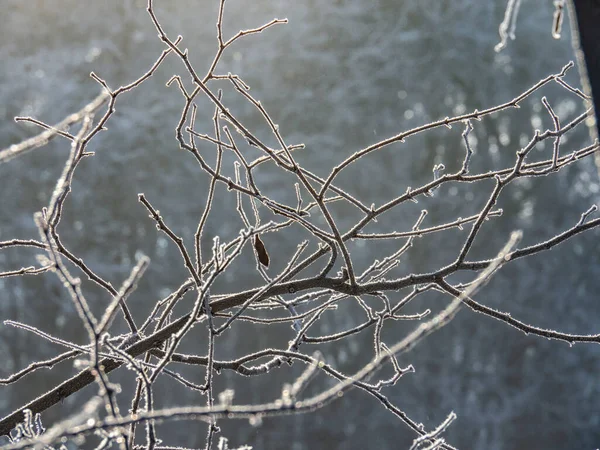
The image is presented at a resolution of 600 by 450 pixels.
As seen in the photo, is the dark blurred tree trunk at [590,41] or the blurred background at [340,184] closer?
the dark blurred tree trunk at [590,41]

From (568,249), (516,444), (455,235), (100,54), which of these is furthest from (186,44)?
(516,444)

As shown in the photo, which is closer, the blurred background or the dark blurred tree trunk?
the dark blurred tree trunk

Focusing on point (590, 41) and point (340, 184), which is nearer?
point (590, 41)

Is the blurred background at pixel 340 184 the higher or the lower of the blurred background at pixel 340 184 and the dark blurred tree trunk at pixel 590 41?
the higher

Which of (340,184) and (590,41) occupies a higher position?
(340,184)
